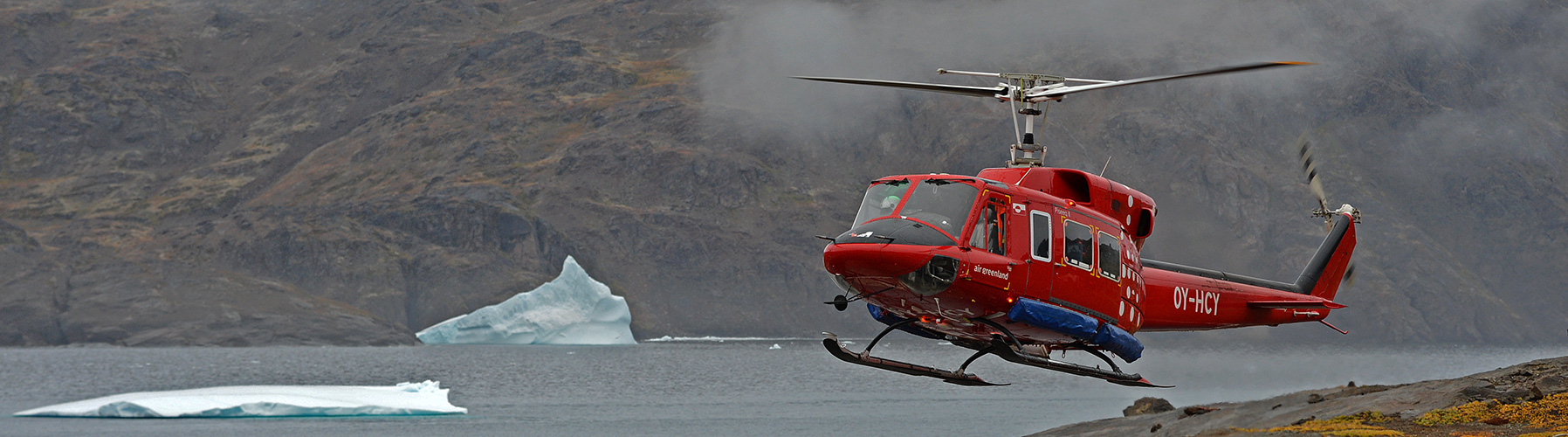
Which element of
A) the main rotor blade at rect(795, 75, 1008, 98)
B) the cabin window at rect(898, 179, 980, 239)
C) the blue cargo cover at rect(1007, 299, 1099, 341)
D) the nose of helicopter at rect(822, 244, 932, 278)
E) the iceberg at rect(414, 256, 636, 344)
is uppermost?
the iceberg at rect(414, 256, 636, 344)

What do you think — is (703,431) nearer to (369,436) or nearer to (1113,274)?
(369,436)

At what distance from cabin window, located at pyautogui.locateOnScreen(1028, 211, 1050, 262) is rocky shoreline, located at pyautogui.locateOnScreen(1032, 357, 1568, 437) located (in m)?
9.14

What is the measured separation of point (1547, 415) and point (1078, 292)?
1037 centimetres

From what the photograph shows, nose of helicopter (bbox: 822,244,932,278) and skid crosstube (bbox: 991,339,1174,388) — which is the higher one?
nose of helicopter (bbox: 822,244,932,278)

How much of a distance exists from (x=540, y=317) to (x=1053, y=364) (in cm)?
15172

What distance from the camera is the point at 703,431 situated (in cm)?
7850

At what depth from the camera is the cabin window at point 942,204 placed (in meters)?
18.3

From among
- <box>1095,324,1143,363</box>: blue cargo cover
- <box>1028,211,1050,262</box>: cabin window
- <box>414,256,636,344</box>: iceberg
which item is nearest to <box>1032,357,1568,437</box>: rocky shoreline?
<box>1095,324,1143,363</box>: blue cargo cover

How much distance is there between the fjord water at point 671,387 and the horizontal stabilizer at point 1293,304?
32.0 meters

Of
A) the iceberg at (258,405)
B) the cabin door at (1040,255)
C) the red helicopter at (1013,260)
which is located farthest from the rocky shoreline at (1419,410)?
the iceberg at (258,405)

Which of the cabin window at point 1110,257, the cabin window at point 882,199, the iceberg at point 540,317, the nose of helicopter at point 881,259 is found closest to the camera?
the nose of helicopter at point 881,259

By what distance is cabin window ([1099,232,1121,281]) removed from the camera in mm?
20344

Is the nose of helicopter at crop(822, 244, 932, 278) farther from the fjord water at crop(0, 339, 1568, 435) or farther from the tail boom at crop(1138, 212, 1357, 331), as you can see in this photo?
the fjord water at crop(0, 339, 1568, 435)

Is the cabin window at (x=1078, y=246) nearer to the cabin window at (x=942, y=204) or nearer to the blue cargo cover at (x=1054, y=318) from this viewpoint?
the blue cargo cover at (x=1054, y=318)
